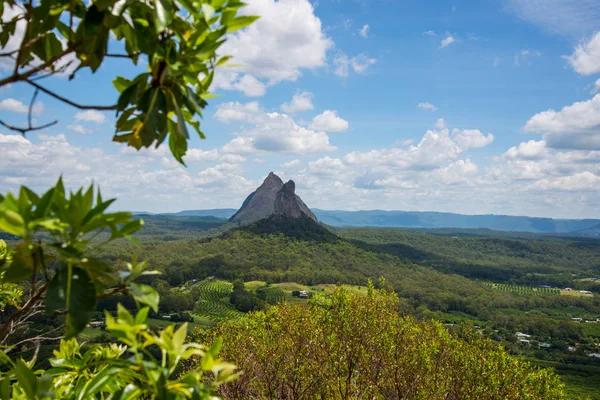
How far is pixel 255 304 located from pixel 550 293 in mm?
120477

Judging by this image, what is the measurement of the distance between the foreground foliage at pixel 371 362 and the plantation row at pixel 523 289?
15117 cm

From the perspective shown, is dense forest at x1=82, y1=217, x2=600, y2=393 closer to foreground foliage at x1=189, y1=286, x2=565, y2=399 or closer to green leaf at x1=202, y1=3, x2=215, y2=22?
foreground foliage at x1=189, y1=286, x2=565, y2=399

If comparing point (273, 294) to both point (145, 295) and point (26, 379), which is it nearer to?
point (26, 379)

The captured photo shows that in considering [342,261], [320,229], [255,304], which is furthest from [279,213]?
[255,304]

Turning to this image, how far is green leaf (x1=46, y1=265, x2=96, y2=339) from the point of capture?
1.10m

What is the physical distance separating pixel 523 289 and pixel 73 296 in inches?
6989

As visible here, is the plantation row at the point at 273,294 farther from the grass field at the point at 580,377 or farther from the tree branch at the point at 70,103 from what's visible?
the tree branch at the point at 70,103

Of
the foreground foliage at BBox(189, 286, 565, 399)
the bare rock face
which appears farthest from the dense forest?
the foreground foliage at BBox(189, 286, 565, 399)

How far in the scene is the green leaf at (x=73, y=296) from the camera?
1101mm

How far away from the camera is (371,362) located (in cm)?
1380

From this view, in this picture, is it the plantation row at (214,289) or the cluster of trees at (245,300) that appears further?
the plantation row at (214,289)

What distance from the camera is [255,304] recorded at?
94.8m

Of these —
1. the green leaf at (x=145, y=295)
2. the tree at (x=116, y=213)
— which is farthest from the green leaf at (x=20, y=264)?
the green leaf at (x=145, y=295)

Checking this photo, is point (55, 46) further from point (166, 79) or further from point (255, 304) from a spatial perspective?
point (255, 304)
